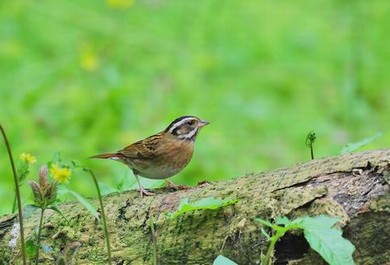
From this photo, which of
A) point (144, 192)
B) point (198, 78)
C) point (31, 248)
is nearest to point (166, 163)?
point (144, 192)

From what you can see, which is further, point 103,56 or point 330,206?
point 103,56

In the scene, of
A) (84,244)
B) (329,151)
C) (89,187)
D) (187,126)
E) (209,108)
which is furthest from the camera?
(209,108)

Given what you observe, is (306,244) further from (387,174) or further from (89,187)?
(89,187)

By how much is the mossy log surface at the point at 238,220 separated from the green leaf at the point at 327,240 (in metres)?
0.15

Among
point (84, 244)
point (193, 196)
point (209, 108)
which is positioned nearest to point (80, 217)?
point (84, 244)

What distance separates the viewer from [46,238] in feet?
14.2

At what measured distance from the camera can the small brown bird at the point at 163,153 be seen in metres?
5.35

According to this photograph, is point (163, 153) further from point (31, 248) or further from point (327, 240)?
point (327, 240)

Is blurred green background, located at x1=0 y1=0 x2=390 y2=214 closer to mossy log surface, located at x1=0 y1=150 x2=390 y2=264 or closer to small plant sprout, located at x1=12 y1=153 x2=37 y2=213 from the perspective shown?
small plant sprout, located at x1=12 y1=153 x2=37 y2=213

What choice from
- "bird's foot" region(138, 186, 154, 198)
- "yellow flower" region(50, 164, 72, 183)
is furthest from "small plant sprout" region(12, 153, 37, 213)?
"yellow flower" region(50, 164, 72, 183)

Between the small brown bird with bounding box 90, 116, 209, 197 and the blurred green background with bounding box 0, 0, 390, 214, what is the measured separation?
88.9 inches

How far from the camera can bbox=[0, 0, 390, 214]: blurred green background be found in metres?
9.14

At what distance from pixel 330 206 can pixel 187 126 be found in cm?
199

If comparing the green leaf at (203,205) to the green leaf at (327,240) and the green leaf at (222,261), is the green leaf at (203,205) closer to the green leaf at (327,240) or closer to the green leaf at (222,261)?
the green leaf at (222,261)
